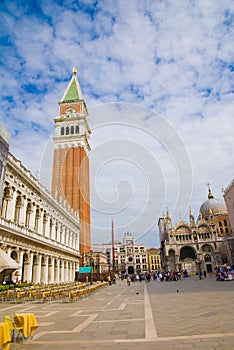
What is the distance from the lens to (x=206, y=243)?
66.4 meters

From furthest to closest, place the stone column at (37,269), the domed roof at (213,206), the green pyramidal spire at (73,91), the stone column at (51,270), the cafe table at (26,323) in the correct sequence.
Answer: the domed roof at (213,206) → the green pyramidal spire at (73,91) → the stone column at (51,270) → the stone column at (37,269) → the cafe table at (26,323)

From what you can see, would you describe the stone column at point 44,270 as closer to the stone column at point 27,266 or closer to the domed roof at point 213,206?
the stone column at point 27,266

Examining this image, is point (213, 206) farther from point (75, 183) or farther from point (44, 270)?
point (44, 270)

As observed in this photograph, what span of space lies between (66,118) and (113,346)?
67.2 metres

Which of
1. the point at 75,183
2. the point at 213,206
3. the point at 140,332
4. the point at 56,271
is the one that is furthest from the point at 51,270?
the point at 213,206

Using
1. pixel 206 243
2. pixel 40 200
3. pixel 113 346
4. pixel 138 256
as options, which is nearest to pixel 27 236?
pixel 40 200

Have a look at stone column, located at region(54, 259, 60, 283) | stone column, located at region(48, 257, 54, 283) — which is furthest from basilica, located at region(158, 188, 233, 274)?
stone column, located at region(48, 257, 54, 283)

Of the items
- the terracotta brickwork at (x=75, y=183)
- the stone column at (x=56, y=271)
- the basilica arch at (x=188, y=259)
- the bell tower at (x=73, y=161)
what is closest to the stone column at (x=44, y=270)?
the stone column at (x=56, y=271)

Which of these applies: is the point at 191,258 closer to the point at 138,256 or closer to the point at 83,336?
the point at 138,256

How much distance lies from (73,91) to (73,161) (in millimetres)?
26371

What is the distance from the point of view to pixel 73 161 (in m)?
62.0

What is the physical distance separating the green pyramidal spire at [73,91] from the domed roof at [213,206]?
52161 mm

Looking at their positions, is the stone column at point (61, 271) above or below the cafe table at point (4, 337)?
above

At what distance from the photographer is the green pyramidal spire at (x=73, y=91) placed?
73.7 meters
